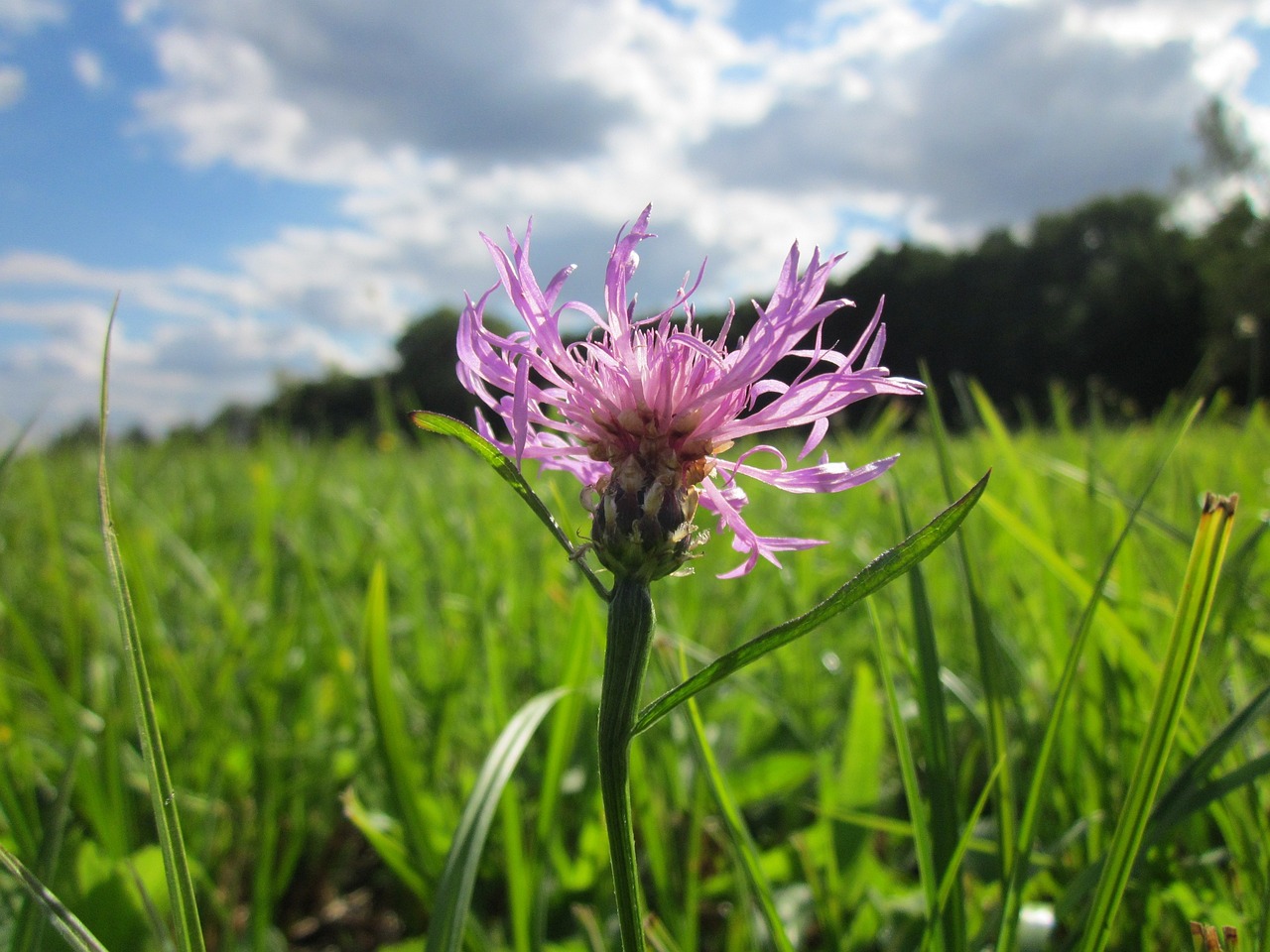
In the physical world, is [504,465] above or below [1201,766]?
above

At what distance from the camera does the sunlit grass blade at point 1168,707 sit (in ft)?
→ 1.47

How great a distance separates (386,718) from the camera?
730 millimetres

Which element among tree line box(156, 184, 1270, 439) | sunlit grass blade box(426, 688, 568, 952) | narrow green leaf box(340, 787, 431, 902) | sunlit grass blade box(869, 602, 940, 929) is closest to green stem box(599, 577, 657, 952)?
sunlit grass blade box(426, 688, 568, 952)

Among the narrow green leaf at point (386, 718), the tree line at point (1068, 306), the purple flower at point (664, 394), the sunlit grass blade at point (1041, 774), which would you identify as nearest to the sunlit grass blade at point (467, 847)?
the narrow green leaf at point (386, 718)

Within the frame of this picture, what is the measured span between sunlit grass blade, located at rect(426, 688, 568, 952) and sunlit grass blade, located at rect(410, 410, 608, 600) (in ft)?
0.72

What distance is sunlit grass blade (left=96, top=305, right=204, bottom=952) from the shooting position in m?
0.39

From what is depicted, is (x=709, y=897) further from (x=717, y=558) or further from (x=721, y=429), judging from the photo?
(x=717, y=558)

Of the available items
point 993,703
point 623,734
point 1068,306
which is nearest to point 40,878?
point 623,734

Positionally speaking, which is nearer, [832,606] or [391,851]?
[832,606]

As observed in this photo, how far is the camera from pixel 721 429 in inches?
20.1

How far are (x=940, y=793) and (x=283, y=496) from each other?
2371mm

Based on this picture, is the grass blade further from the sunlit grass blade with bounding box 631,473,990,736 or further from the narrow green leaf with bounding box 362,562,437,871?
the narrow green leaf with bounding box 362,562,437,871

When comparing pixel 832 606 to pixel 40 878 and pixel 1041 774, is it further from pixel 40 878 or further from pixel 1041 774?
pixel 40 878

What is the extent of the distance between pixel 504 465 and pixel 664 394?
0.39 ft
